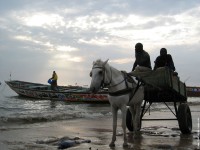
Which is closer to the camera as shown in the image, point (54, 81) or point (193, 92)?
point (54, 81)

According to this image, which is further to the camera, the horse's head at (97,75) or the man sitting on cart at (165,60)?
the man sitting on cart at (165,60)

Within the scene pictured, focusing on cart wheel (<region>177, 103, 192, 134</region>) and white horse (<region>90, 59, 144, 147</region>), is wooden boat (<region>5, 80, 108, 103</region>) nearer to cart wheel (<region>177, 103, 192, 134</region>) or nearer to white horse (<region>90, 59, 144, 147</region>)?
cart wheel (<region>177, 103, 192, 134</region>)

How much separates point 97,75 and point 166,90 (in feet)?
9.81

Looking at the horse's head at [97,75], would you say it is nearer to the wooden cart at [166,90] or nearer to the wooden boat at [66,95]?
the wooden cart at [166,90]

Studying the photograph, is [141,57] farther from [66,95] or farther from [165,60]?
[66,95]

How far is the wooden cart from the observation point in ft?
30.8

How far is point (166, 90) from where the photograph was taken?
31.8ft

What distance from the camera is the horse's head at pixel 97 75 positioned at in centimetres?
723

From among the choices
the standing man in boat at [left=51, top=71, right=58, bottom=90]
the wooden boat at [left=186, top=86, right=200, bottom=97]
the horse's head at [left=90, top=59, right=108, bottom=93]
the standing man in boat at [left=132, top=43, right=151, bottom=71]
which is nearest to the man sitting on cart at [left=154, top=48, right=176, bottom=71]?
the standing man in boat at [left=132, top=43, right=151, bottom=71]

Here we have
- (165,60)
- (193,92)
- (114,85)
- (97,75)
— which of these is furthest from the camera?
(193,92)

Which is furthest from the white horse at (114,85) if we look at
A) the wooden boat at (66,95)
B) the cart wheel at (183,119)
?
the wooden boat at (66,95)

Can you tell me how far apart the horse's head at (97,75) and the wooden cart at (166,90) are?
5.83 feet

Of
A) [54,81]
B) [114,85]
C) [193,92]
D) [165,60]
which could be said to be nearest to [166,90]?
[165,60]

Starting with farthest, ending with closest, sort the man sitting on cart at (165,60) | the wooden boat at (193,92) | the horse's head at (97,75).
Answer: the wooden boat at (193,92)
the man sitting on cart at (165,60)
the horse's head at (97,75)
